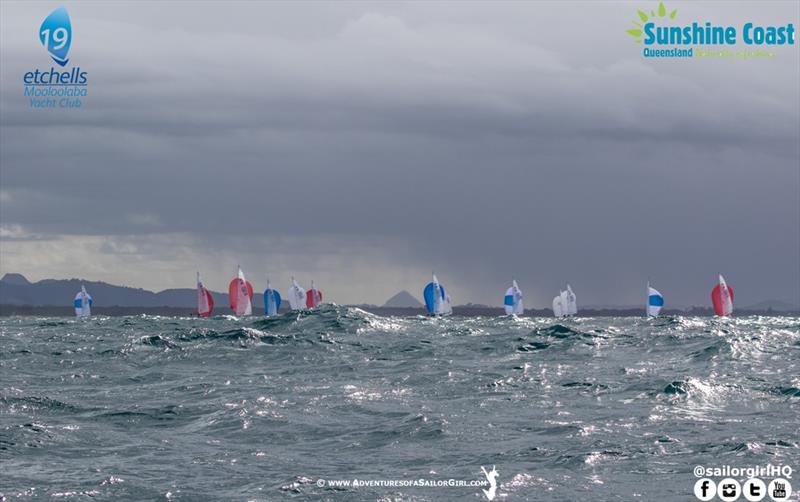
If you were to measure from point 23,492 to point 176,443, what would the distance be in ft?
16.7

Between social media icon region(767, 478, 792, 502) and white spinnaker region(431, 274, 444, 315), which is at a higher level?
white spinnaker region(431, 274, 444, 315)

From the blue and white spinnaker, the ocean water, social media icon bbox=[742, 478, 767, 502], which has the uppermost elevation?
the blue and white spinnaker

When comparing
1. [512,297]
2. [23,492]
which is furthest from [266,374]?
[512,297]

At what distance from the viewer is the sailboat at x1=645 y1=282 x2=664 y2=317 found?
387 ft

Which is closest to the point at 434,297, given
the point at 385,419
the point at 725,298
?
the point at 725,298

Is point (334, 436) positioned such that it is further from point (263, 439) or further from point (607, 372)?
point (607, 372)

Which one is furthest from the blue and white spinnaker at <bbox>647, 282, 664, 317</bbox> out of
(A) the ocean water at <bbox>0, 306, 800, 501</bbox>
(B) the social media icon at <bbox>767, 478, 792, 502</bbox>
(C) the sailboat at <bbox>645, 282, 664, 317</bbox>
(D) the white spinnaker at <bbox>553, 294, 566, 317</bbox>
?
(B) the social media icon at <bbox>767, 478, 792, 502</bbox>

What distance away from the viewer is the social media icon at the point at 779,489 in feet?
56.8

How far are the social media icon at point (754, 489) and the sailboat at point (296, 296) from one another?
10385cm

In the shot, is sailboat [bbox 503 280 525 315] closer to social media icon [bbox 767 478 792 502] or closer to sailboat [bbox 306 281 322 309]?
sailboat [bbox 306 281 322 309]

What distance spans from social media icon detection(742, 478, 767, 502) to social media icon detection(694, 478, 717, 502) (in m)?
0.52

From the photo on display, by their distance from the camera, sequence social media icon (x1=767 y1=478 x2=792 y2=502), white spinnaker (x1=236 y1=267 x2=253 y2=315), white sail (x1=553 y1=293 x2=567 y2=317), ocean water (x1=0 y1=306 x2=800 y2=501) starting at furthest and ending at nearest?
1. white sail (x1=553 y1=293 x2=567 y2=317)
2. white spinnaker (x1=236 y1=267 x2=253 y2=315)
3. ocean water (x1=0 y1=306 x2=800 y2=501)
4. social media icon (x1=767 y1=478 x2=792 y2=502)

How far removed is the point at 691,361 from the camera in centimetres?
3950

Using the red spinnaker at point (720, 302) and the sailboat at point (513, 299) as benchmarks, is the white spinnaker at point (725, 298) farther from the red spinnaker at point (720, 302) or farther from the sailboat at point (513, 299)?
the sailboat at point (513, 299)
